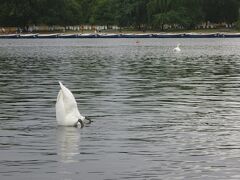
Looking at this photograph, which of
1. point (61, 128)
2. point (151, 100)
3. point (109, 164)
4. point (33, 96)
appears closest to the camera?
point (109, 164)

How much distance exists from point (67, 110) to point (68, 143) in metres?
2.92

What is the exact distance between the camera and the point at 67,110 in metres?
29.8

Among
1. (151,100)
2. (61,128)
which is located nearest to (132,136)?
(61,128)

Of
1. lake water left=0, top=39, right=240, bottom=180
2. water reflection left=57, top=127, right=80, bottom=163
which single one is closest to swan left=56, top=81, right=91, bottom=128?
water reflection left=57, top=127, right=80, bottom=163

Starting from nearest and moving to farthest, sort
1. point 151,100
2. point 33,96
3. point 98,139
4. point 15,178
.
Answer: point 15,178
point 98,139
point 151,100
point 33,96

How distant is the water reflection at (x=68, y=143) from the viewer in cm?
2447

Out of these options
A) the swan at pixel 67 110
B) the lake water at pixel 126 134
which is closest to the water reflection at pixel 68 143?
the lake water at pixel 126 134

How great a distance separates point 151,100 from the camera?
138ft

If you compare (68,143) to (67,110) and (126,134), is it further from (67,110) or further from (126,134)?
(67,110)

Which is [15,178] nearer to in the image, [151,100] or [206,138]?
[206,138]

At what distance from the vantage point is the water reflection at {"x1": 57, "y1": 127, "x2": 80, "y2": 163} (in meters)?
24.5

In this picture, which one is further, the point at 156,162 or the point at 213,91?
the point at 213,91

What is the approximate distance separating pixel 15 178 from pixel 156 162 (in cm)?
398

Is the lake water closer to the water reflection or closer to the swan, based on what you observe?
the water reflection
